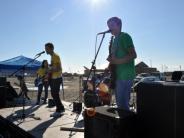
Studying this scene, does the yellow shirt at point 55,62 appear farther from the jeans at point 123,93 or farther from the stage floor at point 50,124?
the jeans at point 123,93

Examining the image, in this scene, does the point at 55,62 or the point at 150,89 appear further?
the point at 55,62

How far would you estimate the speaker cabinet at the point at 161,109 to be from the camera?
95.7 inches

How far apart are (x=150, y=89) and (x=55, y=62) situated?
343 cm

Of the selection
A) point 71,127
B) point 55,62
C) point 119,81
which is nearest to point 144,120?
point 119,81

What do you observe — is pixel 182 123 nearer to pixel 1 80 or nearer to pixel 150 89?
pixel 150 89

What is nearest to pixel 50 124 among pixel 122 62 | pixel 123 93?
pixel 123 93

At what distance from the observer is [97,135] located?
2.93 metres

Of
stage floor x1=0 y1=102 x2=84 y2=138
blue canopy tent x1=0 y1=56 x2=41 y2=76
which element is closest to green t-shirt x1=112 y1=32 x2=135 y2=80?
stage floor x1=0 y1=102 x2=84 y2=138

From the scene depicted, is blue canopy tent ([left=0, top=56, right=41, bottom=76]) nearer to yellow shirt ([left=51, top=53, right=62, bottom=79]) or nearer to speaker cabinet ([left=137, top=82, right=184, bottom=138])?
yellow shirt ([left=51, top=53, right=62, bottom=79])

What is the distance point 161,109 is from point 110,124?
0.50 m

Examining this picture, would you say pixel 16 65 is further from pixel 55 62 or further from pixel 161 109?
pixel 161 109

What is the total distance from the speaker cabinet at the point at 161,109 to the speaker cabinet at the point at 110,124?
0.14 meters

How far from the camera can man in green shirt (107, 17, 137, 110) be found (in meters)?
3.53

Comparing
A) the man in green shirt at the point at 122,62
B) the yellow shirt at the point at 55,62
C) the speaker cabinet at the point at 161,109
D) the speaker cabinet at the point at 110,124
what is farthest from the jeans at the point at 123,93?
the yellow shirt at the point at 55,62
